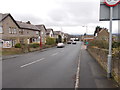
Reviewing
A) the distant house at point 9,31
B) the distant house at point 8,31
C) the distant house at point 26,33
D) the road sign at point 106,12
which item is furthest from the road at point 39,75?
the distant house at point 26,33

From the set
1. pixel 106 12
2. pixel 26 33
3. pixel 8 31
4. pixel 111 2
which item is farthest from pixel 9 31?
pixel 111 2

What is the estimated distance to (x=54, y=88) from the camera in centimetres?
491

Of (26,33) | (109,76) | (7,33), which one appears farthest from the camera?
(26,33)

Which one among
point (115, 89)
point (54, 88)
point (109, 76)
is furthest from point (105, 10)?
point (54, 88)

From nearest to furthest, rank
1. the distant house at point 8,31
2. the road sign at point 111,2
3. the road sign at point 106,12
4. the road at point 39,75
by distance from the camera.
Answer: the road at point 39,75
the road sign at point 111,2
the road sign at point 106,12
the distant house at point 8,31

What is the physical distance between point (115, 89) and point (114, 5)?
12.8 feet

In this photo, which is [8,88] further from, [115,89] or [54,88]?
[115,89]

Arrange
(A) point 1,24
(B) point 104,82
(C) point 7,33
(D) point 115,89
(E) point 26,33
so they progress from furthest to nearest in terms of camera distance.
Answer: (E) point 26,33, (C) point 7,33, (A) point 1,24, (B) point 104,82, (D) point 115,89

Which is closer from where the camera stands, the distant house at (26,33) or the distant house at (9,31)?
the distant house at (9,31)

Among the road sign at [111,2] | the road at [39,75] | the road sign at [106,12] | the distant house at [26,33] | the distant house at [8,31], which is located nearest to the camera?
the road at [39,75]

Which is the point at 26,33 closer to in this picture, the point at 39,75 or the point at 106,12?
the point at 39,75

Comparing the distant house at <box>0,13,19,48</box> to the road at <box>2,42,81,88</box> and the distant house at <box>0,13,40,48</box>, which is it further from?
the road at <box>2,42,81,88</box>

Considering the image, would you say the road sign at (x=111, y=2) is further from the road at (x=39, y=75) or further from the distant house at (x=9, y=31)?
the distant house at (x=9, y=31)

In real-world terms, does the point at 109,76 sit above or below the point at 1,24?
below
